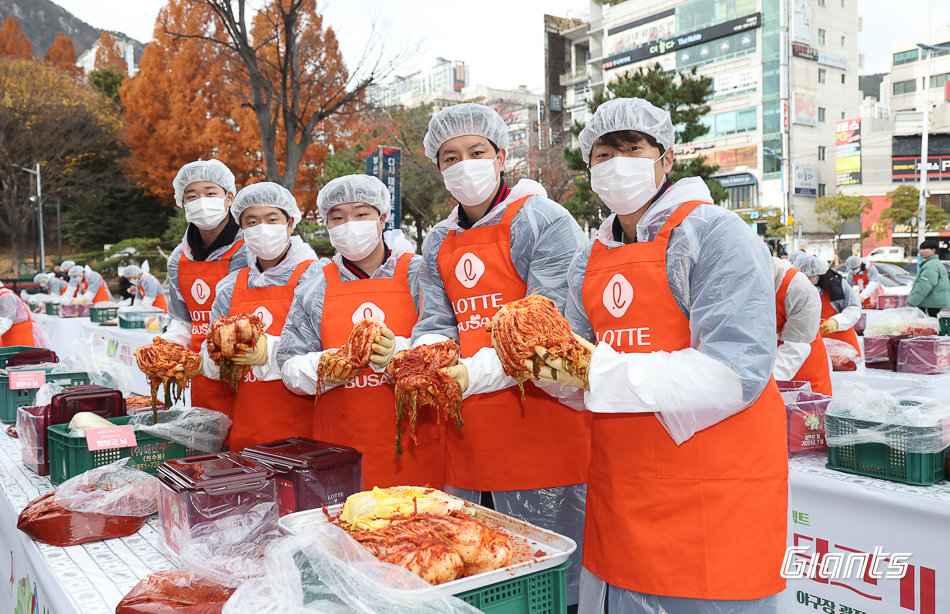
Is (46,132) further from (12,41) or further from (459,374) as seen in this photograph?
(459,374)

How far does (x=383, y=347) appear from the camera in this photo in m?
2.65

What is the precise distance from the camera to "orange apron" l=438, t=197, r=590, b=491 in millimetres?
2686

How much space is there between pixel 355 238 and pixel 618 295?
150 centimetres

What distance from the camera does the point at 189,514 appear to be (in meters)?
1.97

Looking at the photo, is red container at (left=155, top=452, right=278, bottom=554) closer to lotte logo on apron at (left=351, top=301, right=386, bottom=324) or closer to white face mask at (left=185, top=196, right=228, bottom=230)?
lotte logo on apron at (left=351, top=301, right=386, bottom=324)

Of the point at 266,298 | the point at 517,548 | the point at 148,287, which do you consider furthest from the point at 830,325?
the point at 148,287

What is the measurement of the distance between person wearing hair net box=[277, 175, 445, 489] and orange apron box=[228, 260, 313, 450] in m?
0.20

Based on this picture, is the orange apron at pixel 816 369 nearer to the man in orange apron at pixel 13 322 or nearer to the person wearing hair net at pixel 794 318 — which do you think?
the person wearing hair net at pixel 794 318

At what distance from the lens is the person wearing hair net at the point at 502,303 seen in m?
2.66

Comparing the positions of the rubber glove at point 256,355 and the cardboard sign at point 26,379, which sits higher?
the rubber glove at point 256,355

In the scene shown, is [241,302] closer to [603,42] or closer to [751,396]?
[751,396]

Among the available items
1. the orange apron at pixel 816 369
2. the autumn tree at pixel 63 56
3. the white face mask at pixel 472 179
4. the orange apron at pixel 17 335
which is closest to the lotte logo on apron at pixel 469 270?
the white face mask at pixel 472 179

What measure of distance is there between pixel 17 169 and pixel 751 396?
36048 millimetres

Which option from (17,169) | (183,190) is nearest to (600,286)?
(183,190)
